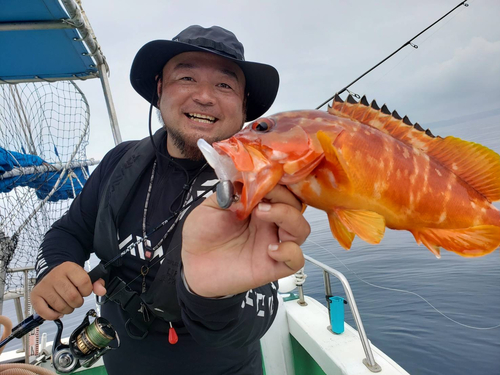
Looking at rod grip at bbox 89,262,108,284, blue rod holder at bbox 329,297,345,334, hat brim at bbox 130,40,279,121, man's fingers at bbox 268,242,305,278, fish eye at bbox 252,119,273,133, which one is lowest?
blue rod holder at bbox 329,297,345,334

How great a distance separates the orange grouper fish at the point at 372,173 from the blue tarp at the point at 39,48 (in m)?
2.71

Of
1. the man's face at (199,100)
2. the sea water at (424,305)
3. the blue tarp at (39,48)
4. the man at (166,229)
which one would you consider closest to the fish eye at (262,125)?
the man at (166,229)

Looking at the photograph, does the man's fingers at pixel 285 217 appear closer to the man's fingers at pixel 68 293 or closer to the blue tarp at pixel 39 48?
the man's fingers at pixel 68 293

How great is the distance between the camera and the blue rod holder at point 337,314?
2.70 m

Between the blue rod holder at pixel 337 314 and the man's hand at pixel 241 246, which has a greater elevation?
the man's hand at pixel 241 246

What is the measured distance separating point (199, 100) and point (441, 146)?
1.45 m

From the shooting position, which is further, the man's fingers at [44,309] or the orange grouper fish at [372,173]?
the man's fingers at [44,309]

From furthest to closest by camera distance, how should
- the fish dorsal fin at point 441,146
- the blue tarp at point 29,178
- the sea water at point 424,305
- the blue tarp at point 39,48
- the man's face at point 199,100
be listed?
the sea water at point 424,305 < the blue tarp at point 29,178 < the blue tarp at point 39,48 < the man's face at point 199,100 < the fish dorsal fin at point 441,146

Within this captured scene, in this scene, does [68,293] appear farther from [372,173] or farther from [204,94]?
[372,173]

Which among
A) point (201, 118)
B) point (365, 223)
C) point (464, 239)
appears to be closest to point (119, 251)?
point (201, 118)

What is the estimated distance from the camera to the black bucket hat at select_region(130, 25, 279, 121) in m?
1.87

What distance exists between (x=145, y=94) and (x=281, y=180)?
215 cm

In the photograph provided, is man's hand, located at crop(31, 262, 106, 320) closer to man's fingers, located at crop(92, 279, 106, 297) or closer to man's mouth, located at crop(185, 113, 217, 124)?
man's fingers, located at crop(92, 279, 106, 297)

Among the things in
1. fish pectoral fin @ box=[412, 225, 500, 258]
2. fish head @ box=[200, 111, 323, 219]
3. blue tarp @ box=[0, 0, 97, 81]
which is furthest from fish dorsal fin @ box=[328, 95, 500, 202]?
blue tarp @ box=[0, 0, 97, 81]
